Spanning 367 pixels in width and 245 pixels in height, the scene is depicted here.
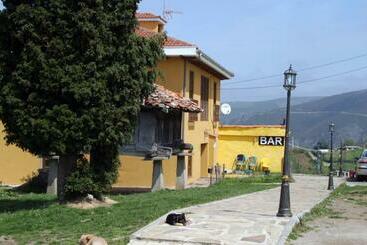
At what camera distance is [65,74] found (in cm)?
1381

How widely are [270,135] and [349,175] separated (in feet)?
16.4

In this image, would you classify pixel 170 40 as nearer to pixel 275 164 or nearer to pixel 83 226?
pixel 275 164

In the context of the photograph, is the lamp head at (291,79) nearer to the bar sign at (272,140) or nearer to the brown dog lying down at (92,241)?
the brown dog lying down at (92,241)

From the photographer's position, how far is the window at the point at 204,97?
3058 centimetres

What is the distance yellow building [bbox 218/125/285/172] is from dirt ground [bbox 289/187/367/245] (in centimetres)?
2015

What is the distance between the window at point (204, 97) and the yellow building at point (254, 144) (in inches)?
245

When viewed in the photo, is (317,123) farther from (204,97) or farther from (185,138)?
(185,138)

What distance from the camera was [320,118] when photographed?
83250 millimetres

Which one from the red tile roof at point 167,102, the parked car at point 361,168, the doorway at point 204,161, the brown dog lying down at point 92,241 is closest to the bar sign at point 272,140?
the doorway at point 204,161

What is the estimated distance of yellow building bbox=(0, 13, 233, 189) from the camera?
83.7ft

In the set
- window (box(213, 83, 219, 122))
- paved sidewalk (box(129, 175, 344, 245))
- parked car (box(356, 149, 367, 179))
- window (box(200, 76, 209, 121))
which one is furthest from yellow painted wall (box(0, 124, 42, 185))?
parked car (box(356, 149, 367, 179))

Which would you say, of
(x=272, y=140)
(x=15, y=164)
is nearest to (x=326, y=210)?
(x=15, y=164)

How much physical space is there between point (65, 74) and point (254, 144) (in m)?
24.9

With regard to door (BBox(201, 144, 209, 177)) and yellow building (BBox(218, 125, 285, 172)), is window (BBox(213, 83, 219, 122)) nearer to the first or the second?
door (BBox(201, 144, 209, 177))
